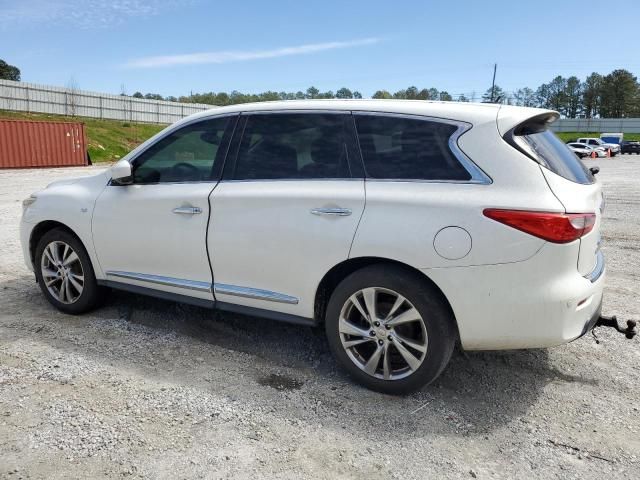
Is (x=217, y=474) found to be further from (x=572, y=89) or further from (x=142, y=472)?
(x=572, y=89)

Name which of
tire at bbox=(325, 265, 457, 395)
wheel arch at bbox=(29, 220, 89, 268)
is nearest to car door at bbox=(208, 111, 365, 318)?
tire at bbox=(325, 265, 457, 395)

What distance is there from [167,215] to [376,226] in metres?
1.66

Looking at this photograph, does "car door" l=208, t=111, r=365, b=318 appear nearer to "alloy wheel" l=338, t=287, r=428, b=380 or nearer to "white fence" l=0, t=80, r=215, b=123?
"alloy wheel" l=338, t=287, r=428, b=380

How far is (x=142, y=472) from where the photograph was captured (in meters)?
2.48

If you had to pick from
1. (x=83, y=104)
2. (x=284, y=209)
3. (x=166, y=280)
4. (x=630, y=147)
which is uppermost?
(x=83, y=104)

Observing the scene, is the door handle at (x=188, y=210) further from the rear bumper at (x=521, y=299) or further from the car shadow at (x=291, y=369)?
the rear bumper at (x=521, y=299)

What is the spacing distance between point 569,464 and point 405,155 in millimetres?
1850

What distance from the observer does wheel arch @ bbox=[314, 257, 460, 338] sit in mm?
3004

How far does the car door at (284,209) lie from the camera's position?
3.22 metres

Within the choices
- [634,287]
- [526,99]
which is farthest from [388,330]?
[526,99]

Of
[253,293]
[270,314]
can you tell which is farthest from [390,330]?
[253,293]

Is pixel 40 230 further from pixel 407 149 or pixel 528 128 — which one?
pixel 528 128

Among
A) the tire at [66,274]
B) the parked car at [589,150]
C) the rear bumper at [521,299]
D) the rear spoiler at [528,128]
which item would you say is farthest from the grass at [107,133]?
the parked car at [589,150]

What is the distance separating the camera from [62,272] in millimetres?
4523
